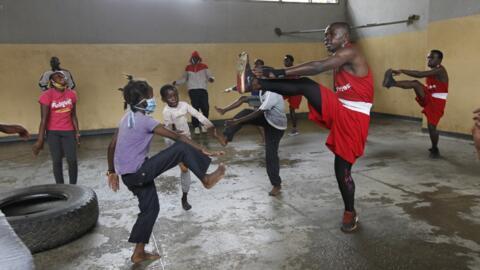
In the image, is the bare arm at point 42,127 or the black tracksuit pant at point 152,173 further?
the bare arm at point 42,127

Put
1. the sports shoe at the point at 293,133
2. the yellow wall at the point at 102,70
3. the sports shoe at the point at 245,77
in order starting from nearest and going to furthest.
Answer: the sports shoe at the point at 245,77, the sports shoe at the point at 293,133, the yellow wall at the point at 102,70

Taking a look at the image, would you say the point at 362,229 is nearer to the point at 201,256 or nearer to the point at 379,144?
the point at 201,256

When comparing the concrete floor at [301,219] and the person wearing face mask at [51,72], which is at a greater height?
the person wearing face mask at [51,72]

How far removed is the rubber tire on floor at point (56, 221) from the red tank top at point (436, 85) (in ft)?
17.0

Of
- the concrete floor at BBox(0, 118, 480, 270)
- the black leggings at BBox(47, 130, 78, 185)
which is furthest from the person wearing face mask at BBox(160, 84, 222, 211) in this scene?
the black leggings at BBox(47, 130, 78, 185)

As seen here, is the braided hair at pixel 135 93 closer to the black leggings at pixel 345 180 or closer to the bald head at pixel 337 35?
the bald head at pixel 337 35

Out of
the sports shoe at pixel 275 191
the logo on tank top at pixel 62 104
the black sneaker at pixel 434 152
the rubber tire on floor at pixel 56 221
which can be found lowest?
the black sneaker at pixel 434 152

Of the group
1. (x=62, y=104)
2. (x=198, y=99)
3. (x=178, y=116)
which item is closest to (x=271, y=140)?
(x=178, y=116)

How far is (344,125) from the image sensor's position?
123 inches

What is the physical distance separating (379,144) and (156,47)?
586 centimetres

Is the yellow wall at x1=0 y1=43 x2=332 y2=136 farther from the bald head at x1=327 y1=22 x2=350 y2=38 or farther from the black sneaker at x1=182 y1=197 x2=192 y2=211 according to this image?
the bald head at x1=327 y1=22 x2=350 y2=38

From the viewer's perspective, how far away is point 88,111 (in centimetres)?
923

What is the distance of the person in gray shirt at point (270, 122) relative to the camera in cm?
Answer: 404

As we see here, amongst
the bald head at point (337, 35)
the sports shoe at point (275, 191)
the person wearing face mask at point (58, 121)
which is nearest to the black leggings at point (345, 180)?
the bald head at point (337, 35)
